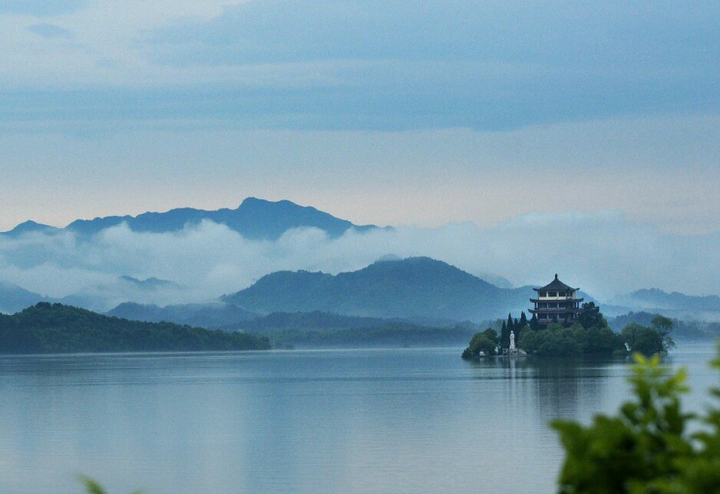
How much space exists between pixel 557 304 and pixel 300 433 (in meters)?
70.2

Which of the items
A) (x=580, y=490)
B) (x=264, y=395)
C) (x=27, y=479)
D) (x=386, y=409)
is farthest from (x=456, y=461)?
(x=264, y=395)

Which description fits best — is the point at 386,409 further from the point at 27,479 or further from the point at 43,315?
the point at 43,315

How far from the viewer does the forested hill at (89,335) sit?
17175 centimetres

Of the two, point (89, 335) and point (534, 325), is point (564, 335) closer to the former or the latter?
point (534, 325)

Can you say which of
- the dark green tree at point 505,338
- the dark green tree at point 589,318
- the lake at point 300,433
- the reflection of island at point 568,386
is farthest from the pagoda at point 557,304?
the lake at point 300,433

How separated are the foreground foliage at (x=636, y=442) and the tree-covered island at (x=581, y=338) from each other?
89.5m

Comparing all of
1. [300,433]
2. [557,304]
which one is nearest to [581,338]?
[557,304]

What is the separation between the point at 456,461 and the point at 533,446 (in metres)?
3.81

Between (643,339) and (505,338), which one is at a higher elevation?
(505,338)

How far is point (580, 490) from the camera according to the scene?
8.58 meters

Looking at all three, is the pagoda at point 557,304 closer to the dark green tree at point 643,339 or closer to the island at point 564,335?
the island at point 564,335

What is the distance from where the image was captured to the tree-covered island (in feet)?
319

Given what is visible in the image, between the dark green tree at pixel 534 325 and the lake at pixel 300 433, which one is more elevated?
the dark green tree at pixel 534 325

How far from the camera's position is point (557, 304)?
4188 inches
